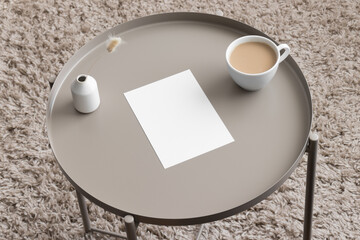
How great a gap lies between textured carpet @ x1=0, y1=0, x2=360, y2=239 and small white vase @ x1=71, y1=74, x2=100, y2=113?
445 millimetres

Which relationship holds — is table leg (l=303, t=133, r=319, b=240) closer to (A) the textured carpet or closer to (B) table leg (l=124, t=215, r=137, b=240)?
(A) the textured carpet

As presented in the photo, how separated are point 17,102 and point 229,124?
2.88 ft

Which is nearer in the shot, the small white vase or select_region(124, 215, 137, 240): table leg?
select_region(124, 215, 137, 240): table leg

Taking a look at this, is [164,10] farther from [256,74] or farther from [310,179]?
[310,179]

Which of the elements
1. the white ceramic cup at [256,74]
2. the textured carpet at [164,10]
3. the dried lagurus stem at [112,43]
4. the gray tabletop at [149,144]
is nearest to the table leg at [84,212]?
the textured carpet at [164,10]

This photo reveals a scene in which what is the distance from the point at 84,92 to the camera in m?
1.30

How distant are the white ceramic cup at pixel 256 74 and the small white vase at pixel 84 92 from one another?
1.00 feet

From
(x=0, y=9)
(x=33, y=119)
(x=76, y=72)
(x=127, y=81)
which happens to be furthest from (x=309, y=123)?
(x=0, y=9)

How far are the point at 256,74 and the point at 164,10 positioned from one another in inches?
36.0

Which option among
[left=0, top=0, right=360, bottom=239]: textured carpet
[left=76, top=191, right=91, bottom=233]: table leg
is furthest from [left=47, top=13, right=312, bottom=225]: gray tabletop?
[left=0, top=0, right=360, bottom=239]: textured carpet

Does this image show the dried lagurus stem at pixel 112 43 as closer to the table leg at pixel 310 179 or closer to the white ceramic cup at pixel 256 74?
the white ceramic cup at pixel 256 74

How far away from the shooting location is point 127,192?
4.00 ft

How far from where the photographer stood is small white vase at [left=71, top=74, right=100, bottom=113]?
1302 mm

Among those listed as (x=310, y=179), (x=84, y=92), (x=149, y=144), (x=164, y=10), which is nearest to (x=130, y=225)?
(x=149, y=144)
